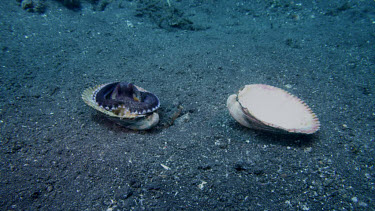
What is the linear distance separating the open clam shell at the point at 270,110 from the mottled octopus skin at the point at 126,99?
105cm

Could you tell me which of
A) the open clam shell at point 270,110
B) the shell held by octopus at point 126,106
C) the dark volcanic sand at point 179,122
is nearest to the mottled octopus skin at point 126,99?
the shell held by octopus at point 126,106

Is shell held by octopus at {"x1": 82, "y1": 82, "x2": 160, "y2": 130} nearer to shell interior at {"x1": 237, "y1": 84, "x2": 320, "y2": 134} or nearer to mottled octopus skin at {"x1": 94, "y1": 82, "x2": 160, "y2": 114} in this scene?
mottled octopus skin at {"x1": 94, "y1": 82, "x2": 160, "y2": 114}

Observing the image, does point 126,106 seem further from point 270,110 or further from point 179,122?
point 270,110

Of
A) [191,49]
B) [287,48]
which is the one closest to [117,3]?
[191,49]

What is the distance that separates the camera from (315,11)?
689 cm

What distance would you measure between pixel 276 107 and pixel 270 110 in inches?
3.9

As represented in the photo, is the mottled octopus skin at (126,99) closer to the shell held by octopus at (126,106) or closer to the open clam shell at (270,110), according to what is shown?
the shell held by octopus at (126,106)

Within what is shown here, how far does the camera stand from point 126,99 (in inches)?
104

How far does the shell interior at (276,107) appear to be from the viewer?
2.39 metres

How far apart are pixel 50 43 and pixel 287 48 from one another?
5566mm

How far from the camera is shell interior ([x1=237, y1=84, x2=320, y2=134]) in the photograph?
239 centimetres

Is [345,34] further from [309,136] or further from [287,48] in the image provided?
[309,136]

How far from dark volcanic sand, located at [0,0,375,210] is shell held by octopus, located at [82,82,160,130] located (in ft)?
0.64

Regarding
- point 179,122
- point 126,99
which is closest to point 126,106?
point 126,99
